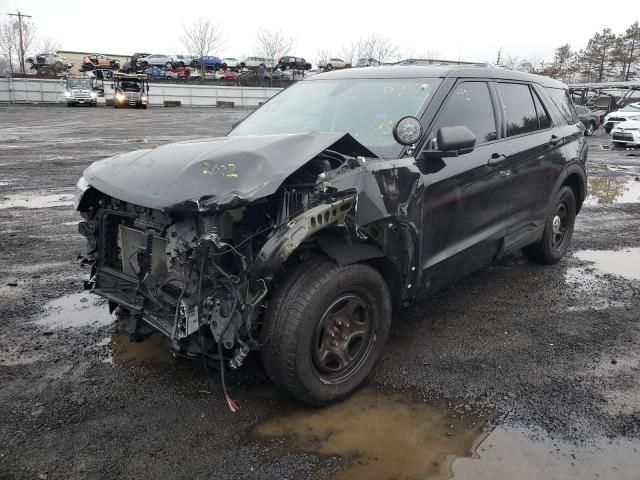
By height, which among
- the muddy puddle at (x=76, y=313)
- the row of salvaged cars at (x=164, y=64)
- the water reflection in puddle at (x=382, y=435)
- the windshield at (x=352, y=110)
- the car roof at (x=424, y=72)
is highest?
the row of salvaged cars at (x=164, y=64)

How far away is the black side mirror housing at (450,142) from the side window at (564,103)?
247 centimetres

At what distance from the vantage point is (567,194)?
558cm

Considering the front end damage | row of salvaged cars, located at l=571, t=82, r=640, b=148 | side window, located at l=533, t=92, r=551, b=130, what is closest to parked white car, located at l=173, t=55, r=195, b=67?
row of salvaged cars, located at l=571, t=82, r=640, b=148

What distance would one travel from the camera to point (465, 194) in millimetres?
3789

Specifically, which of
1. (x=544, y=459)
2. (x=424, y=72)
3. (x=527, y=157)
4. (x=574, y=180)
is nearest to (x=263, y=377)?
(x=544, y=459)

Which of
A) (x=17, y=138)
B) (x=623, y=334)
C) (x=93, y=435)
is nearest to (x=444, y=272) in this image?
(x=623, y=334)

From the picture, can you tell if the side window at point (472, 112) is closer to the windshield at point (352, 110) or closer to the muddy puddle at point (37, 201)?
the windshield at point (352, 110)

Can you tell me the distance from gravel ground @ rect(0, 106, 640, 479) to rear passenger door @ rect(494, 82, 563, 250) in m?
0.68

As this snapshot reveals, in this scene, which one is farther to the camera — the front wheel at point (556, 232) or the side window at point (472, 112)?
the front wheel at point (556, 232)

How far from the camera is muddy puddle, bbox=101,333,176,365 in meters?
3.61

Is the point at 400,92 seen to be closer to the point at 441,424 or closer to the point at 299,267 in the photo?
the point at 299,267

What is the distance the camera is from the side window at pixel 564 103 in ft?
17.7

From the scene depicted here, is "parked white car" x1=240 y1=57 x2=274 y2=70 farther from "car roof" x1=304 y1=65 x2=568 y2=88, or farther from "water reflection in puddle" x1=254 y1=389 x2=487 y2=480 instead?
"water reflection in puddle" x1=254 y1=389 x2=487 y2=480

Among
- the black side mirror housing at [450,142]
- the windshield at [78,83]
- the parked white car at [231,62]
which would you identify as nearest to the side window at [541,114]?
the black side mirror housing at [450,142]
